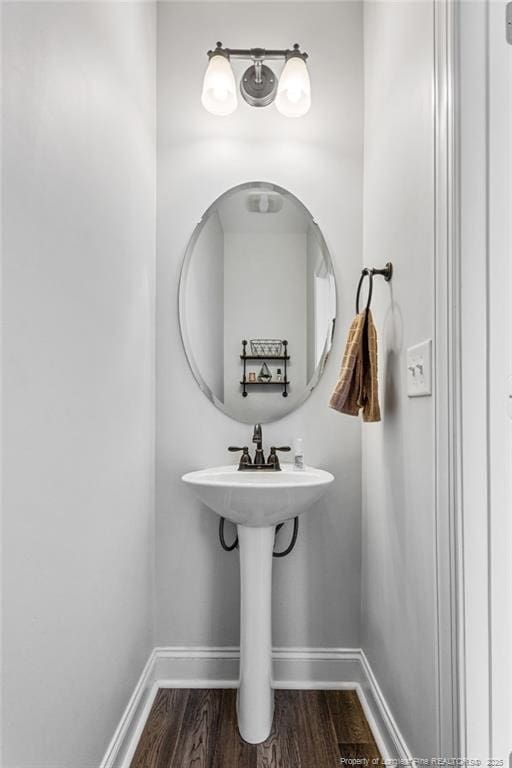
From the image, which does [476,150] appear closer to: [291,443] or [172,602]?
[291,443]

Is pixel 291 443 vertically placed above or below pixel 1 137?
below

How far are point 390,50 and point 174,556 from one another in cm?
182

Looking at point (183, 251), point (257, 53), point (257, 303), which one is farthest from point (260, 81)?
point (257, 303)

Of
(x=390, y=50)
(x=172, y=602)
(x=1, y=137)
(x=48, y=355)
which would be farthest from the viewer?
(x=172, y=602)

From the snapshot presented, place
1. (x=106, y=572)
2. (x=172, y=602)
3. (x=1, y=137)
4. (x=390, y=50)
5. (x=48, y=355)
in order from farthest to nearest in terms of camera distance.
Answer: (x=172, y=602) < (x=390, y=50) < (x=106, y=572) < (x=48, y=355) < (x=1, y=137)

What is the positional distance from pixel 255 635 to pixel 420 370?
3.26ft

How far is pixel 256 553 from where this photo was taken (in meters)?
1.59

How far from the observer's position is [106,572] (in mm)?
1264

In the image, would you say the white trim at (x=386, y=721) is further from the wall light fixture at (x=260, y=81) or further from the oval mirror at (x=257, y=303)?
the wall light fixture at (x=260, y=81)

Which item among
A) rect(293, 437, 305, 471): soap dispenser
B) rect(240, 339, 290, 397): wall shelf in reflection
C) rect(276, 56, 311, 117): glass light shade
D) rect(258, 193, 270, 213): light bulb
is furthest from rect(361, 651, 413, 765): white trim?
rect(276, 56, 311, 117): glass light shade

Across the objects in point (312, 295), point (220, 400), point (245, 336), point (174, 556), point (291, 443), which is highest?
point (312, 295)

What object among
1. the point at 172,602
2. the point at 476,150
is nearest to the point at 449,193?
the point at 476,150

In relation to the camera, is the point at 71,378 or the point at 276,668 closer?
the point at 71,378

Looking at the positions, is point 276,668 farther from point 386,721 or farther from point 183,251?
point 183,251
